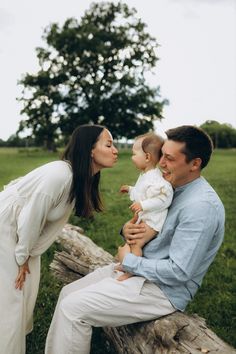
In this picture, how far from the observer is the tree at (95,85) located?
4341 centimetres

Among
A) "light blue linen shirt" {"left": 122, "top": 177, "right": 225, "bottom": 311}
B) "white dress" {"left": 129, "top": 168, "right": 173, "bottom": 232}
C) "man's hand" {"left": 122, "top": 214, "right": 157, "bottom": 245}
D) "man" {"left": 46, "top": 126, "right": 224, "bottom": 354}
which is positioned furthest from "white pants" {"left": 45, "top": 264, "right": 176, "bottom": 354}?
"white dress" {"left": 129, "top": 168, "right": 173, "bottom": 232}

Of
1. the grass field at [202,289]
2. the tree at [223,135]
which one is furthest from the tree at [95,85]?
the tree at [223,135]

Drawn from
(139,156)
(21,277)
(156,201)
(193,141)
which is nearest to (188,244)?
(156,201)

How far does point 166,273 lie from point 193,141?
3.33 feet

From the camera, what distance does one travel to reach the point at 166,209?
12.7 feet

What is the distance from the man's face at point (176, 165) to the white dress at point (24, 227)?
0.87 metres

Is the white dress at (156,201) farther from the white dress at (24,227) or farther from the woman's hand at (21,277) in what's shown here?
the woman's hand at (21,277)

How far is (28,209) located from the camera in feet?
12.8

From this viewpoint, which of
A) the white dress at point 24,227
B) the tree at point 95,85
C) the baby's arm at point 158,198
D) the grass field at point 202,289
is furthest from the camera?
the tree at point 95,85

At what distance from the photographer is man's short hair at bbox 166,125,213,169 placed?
3.56m

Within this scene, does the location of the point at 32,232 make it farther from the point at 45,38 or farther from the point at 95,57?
the point at 45,38

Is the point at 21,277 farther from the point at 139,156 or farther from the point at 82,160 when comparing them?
the point at 139,156

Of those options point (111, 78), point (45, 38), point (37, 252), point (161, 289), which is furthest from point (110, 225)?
point (45, 38)

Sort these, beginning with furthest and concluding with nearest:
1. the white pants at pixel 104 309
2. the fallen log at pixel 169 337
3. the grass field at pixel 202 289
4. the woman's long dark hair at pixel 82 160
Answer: the grass field at pixel 202 289 < the woman's long dark hair at pixel 82 160 < the white pants at pixel 104 309 < the fallen log at pixel 169 337
